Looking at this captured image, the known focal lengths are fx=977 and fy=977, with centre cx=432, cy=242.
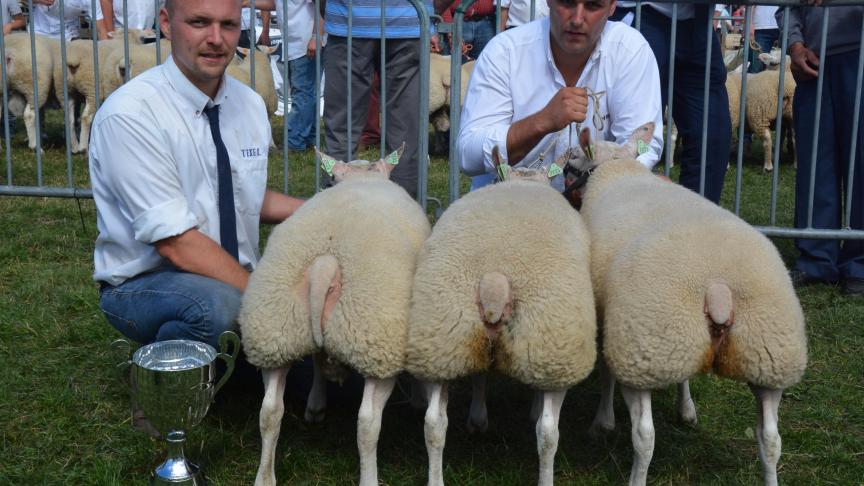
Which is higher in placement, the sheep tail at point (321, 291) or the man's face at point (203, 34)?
the man's face at point (203, 34)

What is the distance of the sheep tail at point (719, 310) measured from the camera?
2518mm

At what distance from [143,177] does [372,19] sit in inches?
128

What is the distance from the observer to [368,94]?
6.37 m

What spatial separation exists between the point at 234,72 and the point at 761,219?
4811mm

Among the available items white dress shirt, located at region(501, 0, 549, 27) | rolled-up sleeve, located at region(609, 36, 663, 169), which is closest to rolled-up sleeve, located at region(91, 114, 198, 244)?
rolled-up sleeve, located at region(609, 36, 663, 169)

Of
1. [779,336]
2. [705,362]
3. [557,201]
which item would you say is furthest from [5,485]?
[779,336]

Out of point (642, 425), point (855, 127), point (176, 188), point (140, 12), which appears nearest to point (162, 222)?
point (176, 188)

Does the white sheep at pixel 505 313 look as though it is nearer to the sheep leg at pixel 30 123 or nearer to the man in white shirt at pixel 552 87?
the man in white shirt at pixel 552 87

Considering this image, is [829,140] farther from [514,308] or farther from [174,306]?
[174,306]

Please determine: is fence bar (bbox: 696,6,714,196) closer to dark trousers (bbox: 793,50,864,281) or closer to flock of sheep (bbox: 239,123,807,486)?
dark trousers (bbox: 793,50,864,281)

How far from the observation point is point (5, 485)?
2.96 metres

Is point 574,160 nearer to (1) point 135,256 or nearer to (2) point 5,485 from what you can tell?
(1) point 135,256

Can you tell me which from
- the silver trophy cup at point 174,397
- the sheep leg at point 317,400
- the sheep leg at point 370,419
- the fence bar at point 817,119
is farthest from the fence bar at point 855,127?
the silver trophy cup at point 174,397

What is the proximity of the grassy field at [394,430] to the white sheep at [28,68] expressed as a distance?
16.0ft
